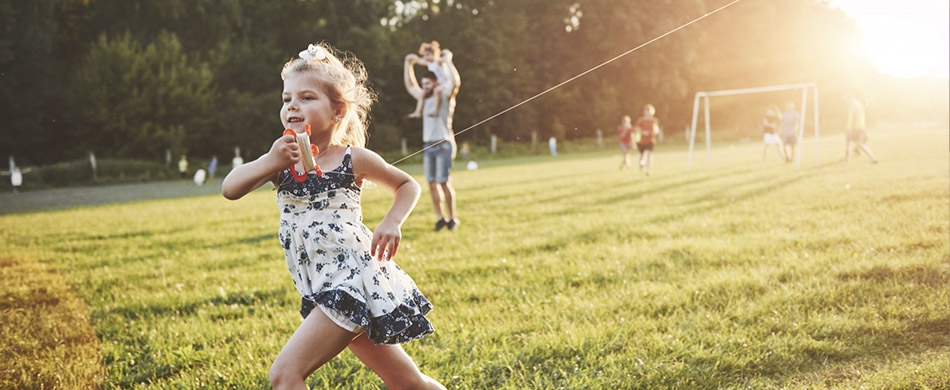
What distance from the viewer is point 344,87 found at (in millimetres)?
2490

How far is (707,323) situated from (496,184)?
13096 mm

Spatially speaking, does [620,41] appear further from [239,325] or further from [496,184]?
[496,184]

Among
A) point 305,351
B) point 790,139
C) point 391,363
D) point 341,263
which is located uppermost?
point 790,139

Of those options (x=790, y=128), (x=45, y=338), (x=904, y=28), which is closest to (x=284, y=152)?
(x=45, y=338)

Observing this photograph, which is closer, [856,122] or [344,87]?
[344,87]

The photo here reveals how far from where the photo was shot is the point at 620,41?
409 centimetres

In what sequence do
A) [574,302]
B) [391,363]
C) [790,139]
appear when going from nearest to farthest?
1. [391,363]
2. [574,302]
3. [790,139]

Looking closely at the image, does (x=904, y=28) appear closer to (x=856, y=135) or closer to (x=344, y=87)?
(x=344, y=87)

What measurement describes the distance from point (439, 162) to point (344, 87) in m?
5.71

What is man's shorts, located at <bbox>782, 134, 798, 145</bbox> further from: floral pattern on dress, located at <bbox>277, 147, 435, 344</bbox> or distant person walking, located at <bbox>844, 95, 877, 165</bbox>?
floral pattern on dress, located at <bbox>277, 147, 435, 344</bbox>

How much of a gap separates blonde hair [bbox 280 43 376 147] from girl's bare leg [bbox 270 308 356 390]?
0.76 m

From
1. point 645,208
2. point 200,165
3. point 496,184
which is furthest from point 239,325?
point 200,165

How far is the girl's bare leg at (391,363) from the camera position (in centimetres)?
240

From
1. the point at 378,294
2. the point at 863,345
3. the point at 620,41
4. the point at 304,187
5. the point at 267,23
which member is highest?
the point at 267,23
